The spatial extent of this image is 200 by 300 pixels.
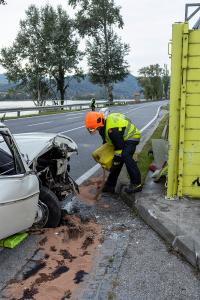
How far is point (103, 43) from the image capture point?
5562cm

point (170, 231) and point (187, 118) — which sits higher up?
point (187, 118)

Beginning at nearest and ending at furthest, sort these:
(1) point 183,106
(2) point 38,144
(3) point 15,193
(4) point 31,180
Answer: (3) point 15,193, (4) point 31,180, (2) point 38,144, (1) point 183,106

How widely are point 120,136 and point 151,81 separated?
353 ft

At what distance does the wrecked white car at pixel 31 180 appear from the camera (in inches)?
154

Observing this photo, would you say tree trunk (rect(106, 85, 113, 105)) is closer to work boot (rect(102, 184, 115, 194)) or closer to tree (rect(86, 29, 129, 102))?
tree (rect(86, 29, 129, 102))

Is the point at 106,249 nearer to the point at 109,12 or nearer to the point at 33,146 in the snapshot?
the point at 33,146

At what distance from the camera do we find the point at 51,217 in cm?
512

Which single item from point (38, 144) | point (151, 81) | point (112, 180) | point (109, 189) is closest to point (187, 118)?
point (112, 180)

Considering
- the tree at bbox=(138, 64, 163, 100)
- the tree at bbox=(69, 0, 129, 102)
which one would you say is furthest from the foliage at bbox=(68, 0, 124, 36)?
the tree at bbox=(138, 64, 163, 100)

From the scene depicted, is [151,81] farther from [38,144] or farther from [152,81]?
[38,144]

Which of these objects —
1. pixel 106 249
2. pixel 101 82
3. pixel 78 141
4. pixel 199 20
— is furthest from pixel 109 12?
pixel 106 249

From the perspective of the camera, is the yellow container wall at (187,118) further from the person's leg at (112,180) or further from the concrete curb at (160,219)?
the person's leg at (112,180)

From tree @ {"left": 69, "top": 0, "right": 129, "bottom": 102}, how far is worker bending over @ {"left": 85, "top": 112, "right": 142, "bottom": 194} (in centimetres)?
4541

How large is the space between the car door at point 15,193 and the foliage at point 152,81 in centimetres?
10610
